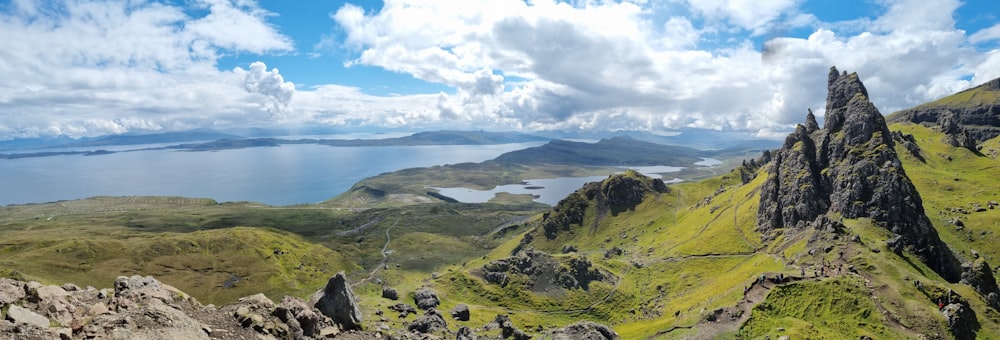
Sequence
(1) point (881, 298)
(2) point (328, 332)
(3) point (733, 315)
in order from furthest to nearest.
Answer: (1) point (881, 298) → (3) point (733, 315) → (2) point (328, 332)

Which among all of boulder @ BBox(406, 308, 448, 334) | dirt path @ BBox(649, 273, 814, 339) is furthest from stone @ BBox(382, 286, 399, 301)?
dirt path @ BBox(649, 273, 814, 339)

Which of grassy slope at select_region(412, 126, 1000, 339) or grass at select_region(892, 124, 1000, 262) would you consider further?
grass at select_region(892, 124, 1000, 262)

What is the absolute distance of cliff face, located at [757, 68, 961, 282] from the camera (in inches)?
4749

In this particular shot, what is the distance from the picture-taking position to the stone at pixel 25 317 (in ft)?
86.7

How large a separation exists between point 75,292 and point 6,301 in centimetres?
745

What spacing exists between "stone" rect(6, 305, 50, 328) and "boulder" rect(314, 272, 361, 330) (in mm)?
28462

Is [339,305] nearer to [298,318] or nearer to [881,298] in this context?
[298,318]

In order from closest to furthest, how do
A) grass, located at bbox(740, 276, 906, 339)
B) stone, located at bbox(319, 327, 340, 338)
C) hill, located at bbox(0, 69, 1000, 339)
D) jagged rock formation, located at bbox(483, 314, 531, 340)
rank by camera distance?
1. stone, located at bbox(319, 327, 340, 338)
2. grass, located at bbox(740, 276, 906, 339)
3. hill, located at bbox(0, 69, 1000, 339)
4. jagged rock formation, located at bbox(483, 314, 531, 340)

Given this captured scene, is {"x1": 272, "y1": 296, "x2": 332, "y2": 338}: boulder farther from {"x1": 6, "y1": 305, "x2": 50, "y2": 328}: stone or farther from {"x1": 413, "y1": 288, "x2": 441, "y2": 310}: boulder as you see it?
{"x1": 413, "y1": 288, "x2": 441, "y2": 310}: boulder

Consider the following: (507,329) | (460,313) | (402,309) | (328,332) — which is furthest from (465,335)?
(460,313)

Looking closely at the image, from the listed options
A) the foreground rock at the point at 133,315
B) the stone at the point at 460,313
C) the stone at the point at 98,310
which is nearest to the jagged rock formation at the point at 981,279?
the stone at the point at 460,313

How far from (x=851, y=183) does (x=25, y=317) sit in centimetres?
18620

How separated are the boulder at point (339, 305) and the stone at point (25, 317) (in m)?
28.5

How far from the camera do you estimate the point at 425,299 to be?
145875 mm
